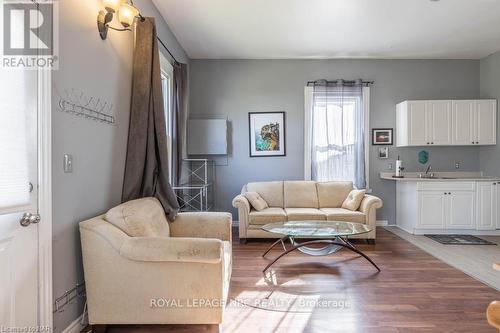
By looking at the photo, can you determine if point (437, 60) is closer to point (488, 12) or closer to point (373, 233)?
point (488, 12)

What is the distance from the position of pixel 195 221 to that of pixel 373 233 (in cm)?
269

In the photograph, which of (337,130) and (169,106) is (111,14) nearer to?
(169,106)

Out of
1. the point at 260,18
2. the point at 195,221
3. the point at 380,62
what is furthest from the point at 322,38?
the point at 195,221

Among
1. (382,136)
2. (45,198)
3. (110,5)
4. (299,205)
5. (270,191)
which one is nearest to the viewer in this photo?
(45,198)

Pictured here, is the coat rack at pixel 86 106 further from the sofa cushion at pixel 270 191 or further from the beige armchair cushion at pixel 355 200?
the beige armchair cushion at pixel 355 200

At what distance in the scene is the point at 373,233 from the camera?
418 cm

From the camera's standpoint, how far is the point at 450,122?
4.94 m

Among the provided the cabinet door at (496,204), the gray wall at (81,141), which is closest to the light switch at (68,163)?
the gray wall at (81,141)

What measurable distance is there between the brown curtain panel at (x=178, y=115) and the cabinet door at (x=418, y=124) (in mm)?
3670

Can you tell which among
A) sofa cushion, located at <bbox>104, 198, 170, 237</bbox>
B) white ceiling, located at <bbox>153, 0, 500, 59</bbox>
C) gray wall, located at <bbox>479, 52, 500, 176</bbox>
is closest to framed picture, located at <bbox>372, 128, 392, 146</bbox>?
white ceiling, located at <bbox>153, 0, 500, 59</bbox>

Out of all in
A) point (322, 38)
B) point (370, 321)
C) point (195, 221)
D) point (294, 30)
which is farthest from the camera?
point (322, 38)

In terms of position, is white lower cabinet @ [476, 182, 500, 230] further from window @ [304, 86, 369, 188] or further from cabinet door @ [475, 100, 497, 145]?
window @ [304, 86, 369, 188]

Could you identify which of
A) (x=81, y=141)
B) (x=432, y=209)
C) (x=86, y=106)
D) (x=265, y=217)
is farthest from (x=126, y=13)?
(x=432, y=209)

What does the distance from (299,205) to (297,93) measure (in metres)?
1.99
